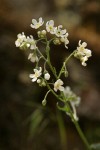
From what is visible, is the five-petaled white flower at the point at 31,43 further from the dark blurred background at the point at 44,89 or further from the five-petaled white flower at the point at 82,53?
the dark blurred background at the point at 44,89

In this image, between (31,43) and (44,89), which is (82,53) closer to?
(31,43)

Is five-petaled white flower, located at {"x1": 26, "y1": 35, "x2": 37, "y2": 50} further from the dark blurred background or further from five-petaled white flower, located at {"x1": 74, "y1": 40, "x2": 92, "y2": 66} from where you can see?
the dark blurred background

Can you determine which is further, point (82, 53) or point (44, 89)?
point (44, 89)

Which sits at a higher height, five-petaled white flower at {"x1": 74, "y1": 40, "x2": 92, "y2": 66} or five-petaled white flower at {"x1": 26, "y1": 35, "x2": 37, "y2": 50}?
five-petaled white flower at {"x1": 26, "y1": 35, "x2": 37, "y2": 50}

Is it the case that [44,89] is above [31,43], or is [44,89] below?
above

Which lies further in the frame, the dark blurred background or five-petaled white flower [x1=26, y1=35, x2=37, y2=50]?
the dark blurred background

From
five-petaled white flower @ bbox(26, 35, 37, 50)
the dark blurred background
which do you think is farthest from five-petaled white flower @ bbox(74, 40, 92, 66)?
the dark blurred background

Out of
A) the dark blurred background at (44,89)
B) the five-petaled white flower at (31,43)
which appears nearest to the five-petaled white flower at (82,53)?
the five-petaled white flower at (31,43)

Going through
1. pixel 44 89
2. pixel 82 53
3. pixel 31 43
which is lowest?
pixel 82 53

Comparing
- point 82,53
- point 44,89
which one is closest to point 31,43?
point 82,53

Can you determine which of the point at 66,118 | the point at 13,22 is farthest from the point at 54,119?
the point at 13,22
